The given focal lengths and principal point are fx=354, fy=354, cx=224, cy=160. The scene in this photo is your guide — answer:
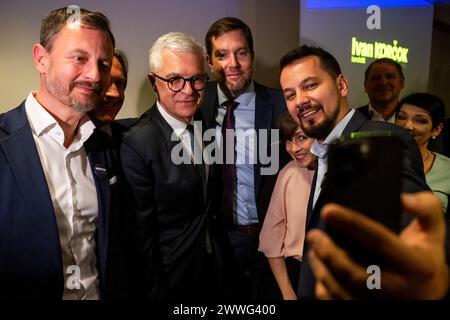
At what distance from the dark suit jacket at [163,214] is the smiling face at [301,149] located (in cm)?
33

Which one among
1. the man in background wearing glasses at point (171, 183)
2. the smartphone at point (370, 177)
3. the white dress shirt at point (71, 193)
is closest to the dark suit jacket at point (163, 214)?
the man in background wearing glasses at point (171, 183)

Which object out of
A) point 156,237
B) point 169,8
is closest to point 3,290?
point 156,237

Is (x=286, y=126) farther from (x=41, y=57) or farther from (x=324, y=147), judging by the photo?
(x=41, y=57)

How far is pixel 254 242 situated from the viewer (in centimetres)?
137

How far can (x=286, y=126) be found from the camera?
1.24 m

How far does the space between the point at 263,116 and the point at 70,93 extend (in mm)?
730

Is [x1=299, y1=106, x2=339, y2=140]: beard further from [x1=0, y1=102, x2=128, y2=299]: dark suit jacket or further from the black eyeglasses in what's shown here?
[x1=0, y1=102, x2=128, y2=299]: dark suit jacket

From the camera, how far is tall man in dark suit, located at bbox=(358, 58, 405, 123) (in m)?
1.55

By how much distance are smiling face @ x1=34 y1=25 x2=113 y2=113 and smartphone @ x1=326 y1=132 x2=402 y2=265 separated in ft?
2.16

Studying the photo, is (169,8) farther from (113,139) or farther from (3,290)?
(3,290)

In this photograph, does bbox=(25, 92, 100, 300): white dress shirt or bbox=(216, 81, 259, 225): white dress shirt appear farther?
bbox=(216, 81, 259, 225): white dress shirt

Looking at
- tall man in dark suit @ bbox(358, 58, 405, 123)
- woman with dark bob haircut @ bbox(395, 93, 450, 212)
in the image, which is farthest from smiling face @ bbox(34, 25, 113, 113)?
tall man in dark suit @ bbox(358, 58, 405, 123)
